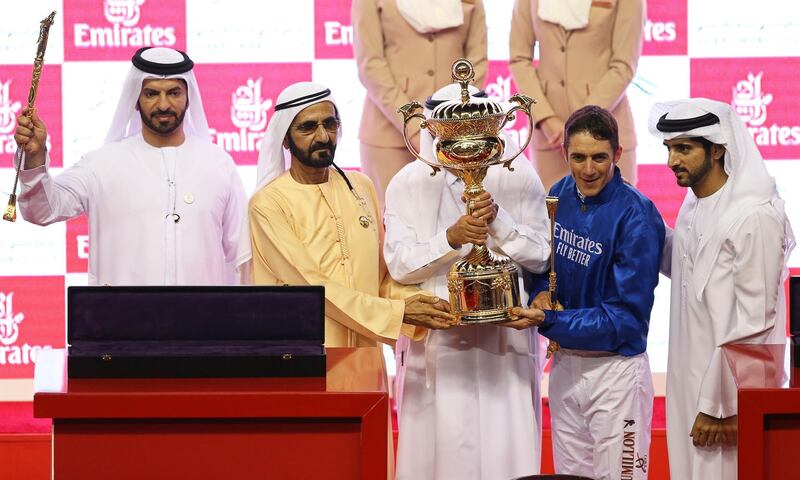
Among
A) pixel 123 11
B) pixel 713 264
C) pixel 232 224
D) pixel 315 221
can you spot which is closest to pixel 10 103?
pixel 123 11

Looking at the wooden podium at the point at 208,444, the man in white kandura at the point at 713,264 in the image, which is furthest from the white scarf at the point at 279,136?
the wooden podium at the point at 208,444

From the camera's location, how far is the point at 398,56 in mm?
5625

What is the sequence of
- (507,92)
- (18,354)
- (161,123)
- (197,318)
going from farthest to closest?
(507,92) < (18,354) < (161,123) < (197,318)

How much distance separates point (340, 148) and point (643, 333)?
282 cm

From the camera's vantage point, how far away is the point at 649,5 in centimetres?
634

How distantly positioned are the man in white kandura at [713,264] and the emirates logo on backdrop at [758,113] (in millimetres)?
2471

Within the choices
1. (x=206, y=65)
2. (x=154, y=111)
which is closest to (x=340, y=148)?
(x=206, y=65)

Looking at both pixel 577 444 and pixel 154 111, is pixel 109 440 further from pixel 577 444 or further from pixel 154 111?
pixel 154 111

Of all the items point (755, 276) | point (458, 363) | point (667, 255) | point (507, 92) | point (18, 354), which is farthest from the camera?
point (507, 92)

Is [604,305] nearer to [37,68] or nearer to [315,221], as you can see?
[315,221]

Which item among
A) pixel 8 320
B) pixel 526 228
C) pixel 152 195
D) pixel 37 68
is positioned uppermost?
pixel 37 68

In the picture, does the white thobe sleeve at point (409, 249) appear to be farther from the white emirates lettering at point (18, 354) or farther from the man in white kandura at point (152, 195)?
the white emirates lettering at point (18, 354)

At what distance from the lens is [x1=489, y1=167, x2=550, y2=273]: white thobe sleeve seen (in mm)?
3818

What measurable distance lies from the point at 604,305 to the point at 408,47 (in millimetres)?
2166
